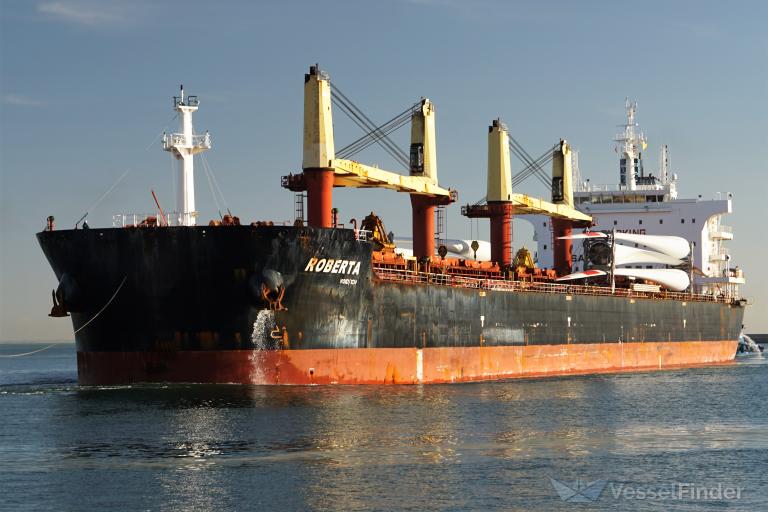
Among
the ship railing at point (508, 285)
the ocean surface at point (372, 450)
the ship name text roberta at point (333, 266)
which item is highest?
the ship name text roberta at point (333, 266)

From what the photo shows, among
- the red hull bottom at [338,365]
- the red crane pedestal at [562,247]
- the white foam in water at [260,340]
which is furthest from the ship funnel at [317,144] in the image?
the red crane pedestal at [562,247]

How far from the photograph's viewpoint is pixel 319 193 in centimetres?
3559

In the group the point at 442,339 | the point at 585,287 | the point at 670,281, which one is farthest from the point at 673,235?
the point at 442,339

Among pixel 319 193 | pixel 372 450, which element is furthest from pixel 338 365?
pixel 372 450

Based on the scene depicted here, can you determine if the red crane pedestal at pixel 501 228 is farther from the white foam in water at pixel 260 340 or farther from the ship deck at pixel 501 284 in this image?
the white foam in water at pixel 260 340

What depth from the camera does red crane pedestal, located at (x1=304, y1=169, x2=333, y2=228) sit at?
35.4 m

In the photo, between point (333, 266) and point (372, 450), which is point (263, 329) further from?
point (372, 450)

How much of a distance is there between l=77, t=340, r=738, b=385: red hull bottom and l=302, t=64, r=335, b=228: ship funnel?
16.7 feet

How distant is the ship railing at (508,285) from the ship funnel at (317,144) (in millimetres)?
2770

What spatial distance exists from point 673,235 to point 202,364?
123ft

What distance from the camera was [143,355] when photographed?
30.6 m

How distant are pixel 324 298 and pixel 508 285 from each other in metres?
11.9

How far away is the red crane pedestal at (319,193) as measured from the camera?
35.4 meters

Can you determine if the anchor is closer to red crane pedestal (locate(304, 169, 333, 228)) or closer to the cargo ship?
the cargo ship
